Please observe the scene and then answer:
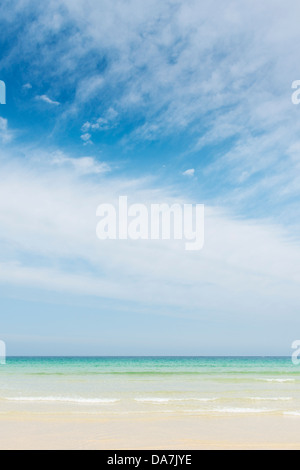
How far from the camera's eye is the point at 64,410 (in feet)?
43.2

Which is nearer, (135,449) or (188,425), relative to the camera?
(135,449)

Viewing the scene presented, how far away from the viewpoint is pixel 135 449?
8.41 m

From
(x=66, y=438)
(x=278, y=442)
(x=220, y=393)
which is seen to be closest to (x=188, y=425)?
(x=278, y=442)

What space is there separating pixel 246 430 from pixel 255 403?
5.27 meters

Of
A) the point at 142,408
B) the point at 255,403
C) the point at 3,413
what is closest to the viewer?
the point at 3,413

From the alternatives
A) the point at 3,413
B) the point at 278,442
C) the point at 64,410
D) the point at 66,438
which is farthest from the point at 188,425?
the point at 3,413

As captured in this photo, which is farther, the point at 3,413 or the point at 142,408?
the point at 142,408

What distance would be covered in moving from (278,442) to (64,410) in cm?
702

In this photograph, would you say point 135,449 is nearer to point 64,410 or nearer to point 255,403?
point 64,410
